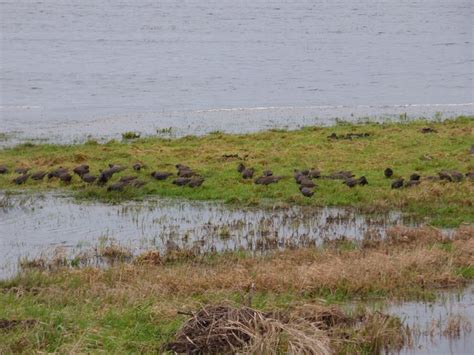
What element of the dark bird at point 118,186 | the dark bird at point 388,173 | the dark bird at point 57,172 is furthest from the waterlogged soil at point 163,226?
the dark bird at point 388,173

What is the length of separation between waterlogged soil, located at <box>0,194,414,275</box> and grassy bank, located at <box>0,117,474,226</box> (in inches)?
28.2

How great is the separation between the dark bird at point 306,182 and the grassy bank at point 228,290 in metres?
3.97

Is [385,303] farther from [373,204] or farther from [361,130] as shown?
[361,130]

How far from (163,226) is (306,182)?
361 centimetres

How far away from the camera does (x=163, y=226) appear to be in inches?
734

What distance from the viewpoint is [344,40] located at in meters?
74.5

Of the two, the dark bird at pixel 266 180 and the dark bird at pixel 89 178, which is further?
the dark bird at pixel 89 178

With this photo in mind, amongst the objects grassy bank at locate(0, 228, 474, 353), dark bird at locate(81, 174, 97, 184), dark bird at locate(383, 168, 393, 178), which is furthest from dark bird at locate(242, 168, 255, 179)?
grassy bank at locate(0, 228, 474, 353)

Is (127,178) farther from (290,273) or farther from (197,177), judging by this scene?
(290,273)

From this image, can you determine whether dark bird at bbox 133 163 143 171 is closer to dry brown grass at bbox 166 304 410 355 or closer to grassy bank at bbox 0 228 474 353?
grassy bank at bbox 0 228 474 353

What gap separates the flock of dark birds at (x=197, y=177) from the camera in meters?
20.8

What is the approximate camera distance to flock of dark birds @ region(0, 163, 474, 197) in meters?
20.8

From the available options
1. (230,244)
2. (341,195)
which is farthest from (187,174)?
(230,244)

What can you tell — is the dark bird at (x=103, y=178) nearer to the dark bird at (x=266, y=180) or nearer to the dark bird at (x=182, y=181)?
the dark bird at (x=182, y=181)
